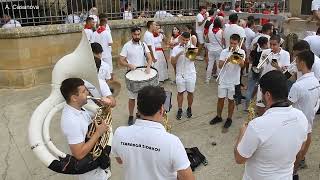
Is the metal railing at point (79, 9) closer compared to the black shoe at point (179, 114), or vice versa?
the black shoe at point (179, 114)

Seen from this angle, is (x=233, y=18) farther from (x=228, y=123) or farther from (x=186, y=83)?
(x=228, y=123)

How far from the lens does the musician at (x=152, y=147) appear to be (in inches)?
111

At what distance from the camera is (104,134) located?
13.1 feet

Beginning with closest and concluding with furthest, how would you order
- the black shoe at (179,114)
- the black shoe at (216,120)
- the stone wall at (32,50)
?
the black shoe at (216,120)
the black shoe at (179,114)
the stone wall at (32,50)

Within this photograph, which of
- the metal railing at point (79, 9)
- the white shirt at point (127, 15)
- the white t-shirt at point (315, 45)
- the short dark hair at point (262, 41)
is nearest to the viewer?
the white t-shirt at point (315, 45)

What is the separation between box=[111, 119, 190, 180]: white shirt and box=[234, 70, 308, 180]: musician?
1.94 feet

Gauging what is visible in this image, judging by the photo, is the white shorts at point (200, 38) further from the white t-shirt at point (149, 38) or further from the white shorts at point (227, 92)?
the white shorts at point (227, 92)

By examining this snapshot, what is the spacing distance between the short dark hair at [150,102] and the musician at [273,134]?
2.59 ft

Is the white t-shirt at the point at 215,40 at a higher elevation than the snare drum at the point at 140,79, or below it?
higher

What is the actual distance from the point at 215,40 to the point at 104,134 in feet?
21.0

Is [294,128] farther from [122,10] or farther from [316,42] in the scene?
[122,10]

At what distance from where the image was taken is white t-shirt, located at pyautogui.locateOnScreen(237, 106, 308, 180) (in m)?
3.02

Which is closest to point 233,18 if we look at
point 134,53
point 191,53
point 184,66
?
point 191,53

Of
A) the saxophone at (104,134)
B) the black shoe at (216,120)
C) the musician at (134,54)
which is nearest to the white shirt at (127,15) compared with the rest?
the musician at (134,54)
